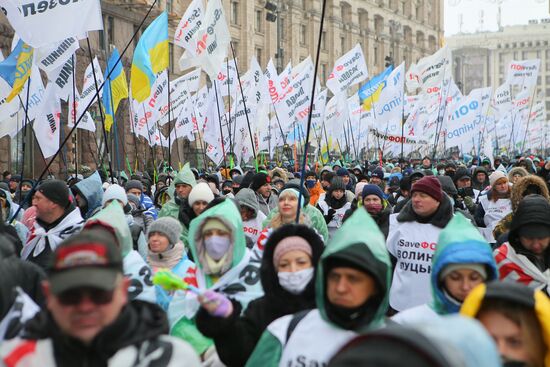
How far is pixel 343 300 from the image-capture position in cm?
302

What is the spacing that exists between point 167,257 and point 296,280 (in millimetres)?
1754

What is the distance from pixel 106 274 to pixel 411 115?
25.2 m

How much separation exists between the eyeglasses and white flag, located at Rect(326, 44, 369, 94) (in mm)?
17887

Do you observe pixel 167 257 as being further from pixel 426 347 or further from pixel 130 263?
pixel 426 347

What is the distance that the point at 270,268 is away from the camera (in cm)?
384

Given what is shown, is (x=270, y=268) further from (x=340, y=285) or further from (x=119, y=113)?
(x=119, y=113)

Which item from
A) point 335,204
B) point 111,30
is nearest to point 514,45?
point 111,30

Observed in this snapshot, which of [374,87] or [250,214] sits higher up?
[374,87]

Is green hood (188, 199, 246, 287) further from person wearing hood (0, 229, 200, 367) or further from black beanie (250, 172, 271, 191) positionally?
black beanie (250, 172, 271, 191)

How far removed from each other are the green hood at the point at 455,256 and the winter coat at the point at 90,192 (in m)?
4.67

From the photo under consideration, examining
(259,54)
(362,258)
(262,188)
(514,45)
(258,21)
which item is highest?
(514,45)

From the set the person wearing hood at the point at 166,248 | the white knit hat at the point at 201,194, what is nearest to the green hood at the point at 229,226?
the person wearing hood at the point at 166,248

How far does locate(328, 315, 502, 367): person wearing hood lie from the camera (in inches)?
63.6

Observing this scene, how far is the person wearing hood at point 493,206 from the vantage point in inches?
330
